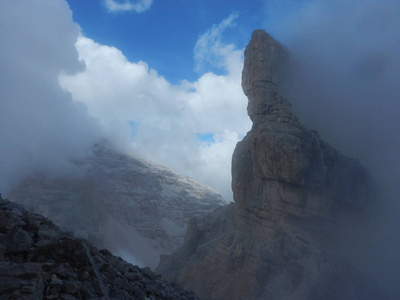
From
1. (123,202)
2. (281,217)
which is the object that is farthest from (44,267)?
(123,202)

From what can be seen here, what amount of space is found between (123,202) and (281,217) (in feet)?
376

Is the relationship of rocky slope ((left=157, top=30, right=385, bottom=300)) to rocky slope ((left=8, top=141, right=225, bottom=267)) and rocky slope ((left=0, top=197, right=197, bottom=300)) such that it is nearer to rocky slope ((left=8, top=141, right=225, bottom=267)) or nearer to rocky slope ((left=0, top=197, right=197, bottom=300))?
A: rocky slope ((left=0, top=197, right=197, bottom=300))

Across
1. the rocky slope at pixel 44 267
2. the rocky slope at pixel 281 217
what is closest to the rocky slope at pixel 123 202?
the rocky slope at pixel 281 217

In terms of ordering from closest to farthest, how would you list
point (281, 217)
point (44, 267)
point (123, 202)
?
point (44, 267)
point (281, 217)
point (123, 202)

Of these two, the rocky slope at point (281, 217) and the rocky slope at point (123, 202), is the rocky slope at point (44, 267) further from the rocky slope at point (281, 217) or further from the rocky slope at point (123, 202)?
the rocky slope at point (123, 202)

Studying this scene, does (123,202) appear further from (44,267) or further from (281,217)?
(44,267)

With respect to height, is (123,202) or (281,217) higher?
(281,217)

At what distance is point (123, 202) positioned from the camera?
472 ft

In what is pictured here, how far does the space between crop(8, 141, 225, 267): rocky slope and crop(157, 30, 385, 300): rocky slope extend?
3080 inches

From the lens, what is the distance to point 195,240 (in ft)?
175

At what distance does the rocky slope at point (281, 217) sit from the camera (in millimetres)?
36031

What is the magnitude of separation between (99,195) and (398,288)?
127 metres

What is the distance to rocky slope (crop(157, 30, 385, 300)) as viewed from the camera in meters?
36.0

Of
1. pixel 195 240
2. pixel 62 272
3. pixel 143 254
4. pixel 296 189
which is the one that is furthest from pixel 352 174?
pixel 143 254
